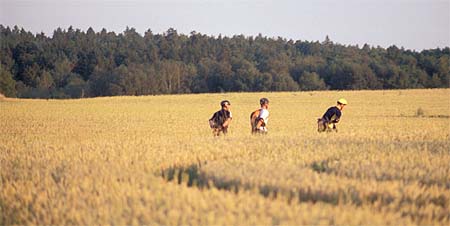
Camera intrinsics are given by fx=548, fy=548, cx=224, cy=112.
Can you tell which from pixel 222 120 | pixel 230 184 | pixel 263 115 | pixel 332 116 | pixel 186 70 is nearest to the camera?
pixel 230 184

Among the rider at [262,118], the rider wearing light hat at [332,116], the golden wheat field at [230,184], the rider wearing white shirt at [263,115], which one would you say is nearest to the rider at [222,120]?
the rider at [262,118]

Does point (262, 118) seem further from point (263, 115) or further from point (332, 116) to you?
point (332, 116)

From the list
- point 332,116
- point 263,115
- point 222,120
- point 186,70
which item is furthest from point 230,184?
point 186,70

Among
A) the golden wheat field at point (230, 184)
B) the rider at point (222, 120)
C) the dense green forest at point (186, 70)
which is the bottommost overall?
the golden wheat field at point (230, 184)

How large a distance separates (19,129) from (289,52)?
105630 mm

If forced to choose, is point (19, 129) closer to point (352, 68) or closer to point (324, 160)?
point (324, 160)

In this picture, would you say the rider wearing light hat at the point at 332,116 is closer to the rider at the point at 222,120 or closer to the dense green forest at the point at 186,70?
the rider at the point at 222,120

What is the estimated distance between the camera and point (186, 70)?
95.4 m

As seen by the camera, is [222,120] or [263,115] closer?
[263,115]

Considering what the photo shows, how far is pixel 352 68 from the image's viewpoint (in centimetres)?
8312

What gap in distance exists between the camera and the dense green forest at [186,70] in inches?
3253

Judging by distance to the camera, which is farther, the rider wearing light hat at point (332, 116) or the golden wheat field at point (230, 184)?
the rider wearing light hat at point (332, 116)

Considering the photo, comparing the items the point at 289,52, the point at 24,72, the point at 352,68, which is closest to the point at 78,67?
the point at 24,72

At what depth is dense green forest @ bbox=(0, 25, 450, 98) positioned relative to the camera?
271ft
